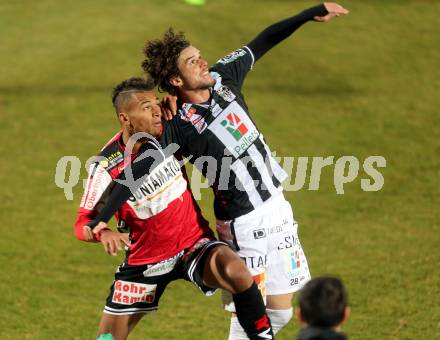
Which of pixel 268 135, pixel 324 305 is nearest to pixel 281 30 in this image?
pixel 324 305

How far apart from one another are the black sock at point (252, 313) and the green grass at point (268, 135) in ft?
6.93

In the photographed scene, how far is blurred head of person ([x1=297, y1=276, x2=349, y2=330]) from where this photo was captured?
454 cm

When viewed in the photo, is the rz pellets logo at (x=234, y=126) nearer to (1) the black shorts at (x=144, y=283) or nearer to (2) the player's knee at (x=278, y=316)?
(1) the black shorts at (x=144, y=283)

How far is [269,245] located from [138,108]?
4.80 ft

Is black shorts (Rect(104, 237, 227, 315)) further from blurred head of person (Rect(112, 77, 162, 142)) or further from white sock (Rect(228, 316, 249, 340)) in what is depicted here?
blurred head of person (Rect(112, 77, 162, 142))

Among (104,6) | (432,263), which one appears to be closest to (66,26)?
(104,6)

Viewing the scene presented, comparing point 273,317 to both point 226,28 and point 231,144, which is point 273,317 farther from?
point 226,28

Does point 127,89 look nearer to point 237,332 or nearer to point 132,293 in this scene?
point 132,293

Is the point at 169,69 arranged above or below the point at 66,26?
above

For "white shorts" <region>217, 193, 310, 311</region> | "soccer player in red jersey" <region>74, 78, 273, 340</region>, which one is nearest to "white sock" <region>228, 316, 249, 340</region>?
"white shorts" <region>217, 193, 310, 311</region>

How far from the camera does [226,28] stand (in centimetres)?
1988

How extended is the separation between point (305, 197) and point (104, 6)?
11.2 m

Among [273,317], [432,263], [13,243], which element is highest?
[273,317]

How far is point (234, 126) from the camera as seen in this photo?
6.80 metres
